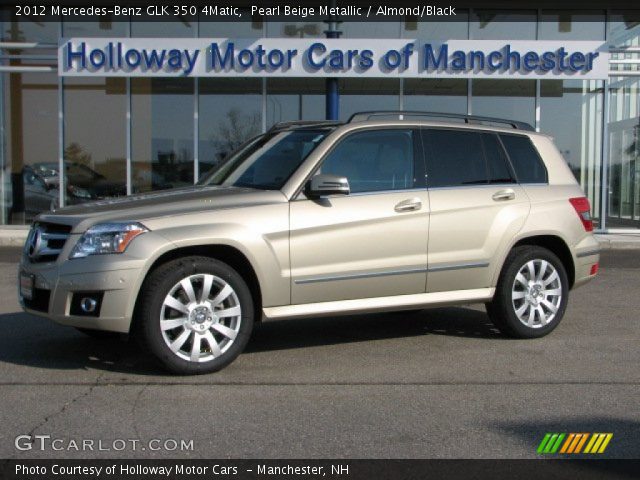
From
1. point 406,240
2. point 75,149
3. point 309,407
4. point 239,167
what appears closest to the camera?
point 309,407

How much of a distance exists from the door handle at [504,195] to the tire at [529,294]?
437 mm

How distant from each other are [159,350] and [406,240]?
2.03m

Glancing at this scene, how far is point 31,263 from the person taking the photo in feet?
18.3

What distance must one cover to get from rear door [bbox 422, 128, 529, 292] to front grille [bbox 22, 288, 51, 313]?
9.24ft

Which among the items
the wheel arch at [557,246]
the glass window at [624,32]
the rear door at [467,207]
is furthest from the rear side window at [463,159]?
the glass window at [624,32]

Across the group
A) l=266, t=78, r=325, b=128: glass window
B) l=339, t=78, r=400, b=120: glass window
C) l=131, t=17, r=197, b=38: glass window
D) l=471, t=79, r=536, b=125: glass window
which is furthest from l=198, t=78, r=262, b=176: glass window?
l=471, t=79, r=536, b=125: glass window

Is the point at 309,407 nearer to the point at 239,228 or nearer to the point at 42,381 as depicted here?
the point at 239,228

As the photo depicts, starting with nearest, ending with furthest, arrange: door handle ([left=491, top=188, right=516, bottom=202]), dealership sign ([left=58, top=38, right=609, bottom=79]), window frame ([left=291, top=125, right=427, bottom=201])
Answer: window frame ([left=291, top=125, right=427, bottom=201]), door handle ([left=491, top=188, right=516, bottom=202]), dealership sign ([left=58, top=38, right=609, bottom=79])

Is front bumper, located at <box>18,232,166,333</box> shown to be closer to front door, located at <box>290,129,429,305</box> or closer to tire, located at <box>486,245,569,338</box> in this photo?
front door, located at <box>290,129,429,305</box>

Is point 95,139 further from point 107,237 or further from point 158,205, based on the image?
point 107,237

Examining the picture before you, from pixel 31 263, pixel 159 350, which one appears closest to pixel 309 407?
pixel 159 350

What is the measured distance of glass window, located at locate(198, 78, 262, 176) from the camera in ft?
57.6

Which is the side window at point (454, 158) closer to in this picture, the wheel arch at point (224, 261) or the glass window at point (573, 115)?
the wheel arch at point (224, 261)

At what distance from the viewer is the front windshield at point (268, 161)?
236 inches
